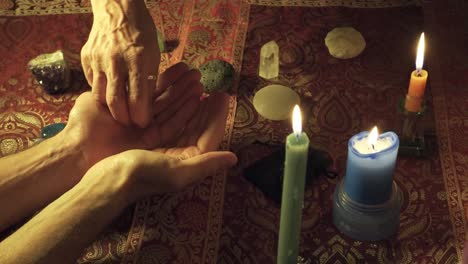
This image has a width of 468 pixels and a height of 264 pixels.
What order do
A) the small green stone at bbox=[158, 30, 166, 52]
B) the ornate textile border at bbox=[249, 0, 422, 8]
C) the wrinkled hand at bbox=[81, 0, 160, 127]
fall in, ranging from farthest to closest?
the ornate textile border at bbox=[249, 0, 422, 8] < the small green stone at bbox=[158, 30, 166, 52] < the wrinkled hand at bbox=[81, 0, 160, 127]

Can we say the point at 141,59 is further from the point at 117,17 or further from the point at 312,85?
the point at 312,85

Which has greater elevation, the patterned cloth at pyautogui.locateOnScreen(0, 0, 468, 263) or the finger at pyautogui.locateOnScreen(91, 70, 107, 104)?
the finger at pyautogui.locateOnScreen(91, 70, 107, 104)

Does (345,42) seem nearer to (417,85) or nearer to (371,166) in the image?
(417,85)

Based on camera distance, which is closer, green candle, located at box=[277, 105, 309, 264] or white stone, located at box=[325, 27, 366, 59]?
green candle, located at box=[277, 105, 309, 264]

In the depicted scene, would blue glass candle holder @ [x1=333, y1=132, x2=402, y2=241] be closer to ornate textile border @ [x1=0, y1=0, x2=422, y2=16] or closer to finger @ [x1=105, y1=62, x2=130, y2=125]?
finger @ [x1=105, y1=62, x2=130, y2=125]

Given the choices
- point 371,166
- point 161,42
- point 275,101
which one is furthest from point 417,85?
point 161,42

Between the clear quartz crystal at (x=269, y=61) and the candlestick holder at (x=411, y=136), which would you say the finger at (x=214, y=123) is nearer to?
the clear quartz crystal at (x=269, y=61)

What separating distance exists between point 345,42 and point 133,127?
0.62m

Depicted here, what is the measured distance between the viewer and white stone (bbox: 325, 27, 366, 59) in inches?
57.8

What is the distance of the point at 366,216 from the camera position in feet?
3.35

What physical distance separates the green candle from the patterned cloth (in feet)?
0.84

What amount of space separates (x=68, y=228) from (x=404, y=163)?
0.69 metres

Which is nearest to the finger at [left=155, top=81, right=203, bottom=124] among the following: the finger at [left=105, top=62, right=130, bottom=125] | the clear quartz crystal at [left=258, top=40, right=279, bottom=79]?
the finger at [left=105, top=62, right=130, bottom=125]

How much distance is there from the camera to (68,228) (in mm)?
941
